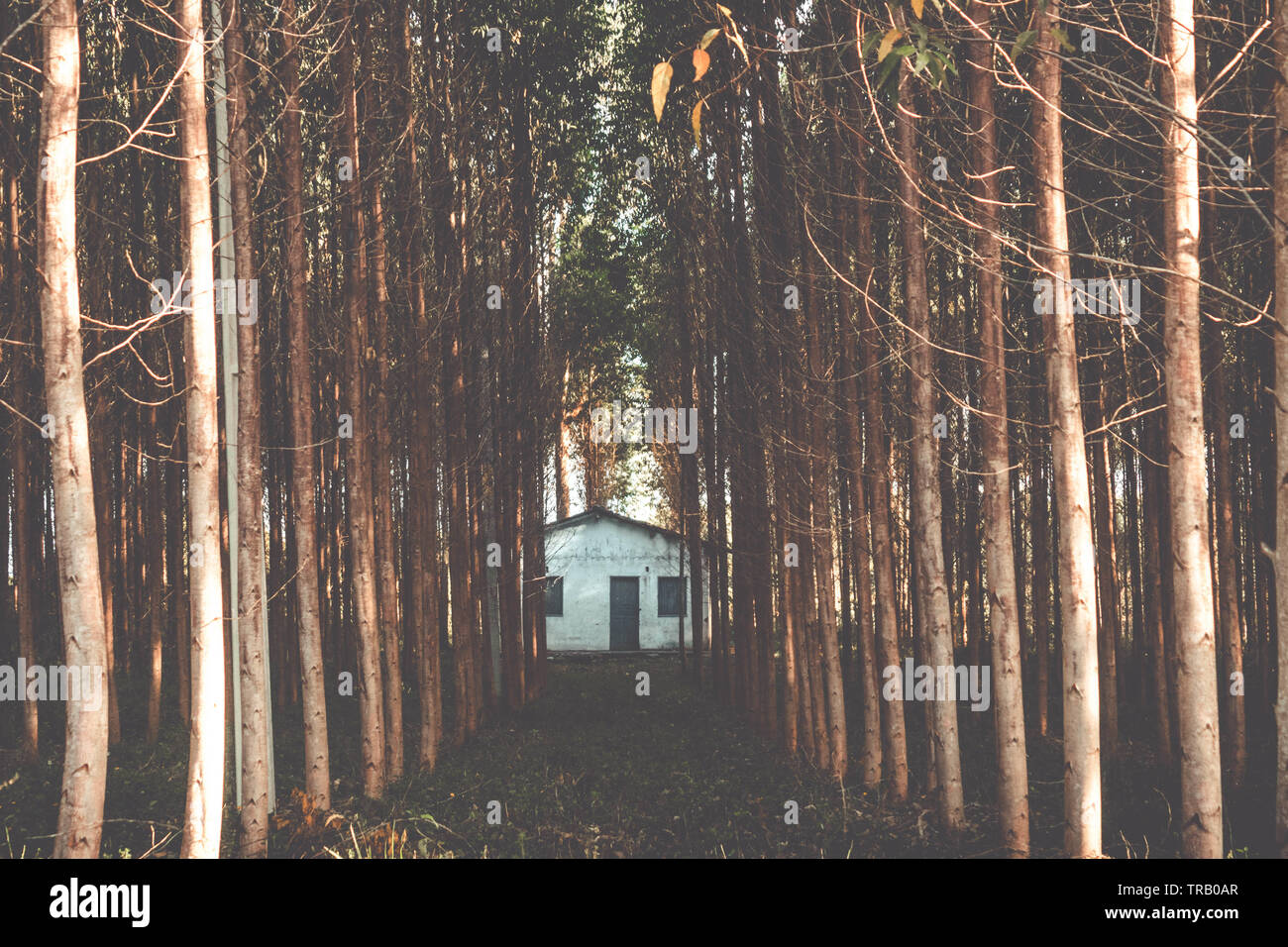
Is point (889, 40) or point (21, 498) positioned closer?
point (889, 40)

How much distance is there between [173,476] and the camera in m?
14.0

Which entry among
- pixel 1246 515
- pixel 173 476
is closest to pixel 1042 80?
pixel 1246 515

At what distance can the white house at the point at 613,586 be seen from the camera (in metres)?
32.9

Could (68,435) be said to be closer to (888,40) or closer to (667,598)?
(888,40)

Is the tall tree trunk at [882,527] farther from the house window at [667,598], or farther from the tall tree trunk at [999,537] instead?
the house window at [667,598]

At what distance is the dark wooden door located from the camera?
33.2 m

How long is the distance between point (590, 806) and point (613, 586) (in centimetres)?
2255

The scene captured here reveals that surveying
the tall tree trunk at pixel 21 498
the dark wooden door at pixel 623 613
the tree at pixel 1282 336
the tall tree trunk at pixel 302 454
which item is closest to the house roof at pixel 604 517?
the dark wooden door at pixel 623 613

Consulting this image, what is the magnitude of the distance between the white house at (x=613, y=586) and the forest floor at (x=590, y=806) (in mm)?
17169

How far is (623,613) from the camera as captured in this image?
33375mm

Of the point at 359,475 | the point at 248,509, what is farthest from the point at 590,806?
the point at 248,509

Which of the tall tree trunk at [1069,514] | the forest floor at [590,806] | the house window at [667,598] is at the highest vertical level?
the tall tree trunk at [1069,514]

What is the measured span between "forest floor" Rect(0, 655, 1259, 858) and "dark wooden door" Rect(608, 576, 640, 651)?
57.0ft
